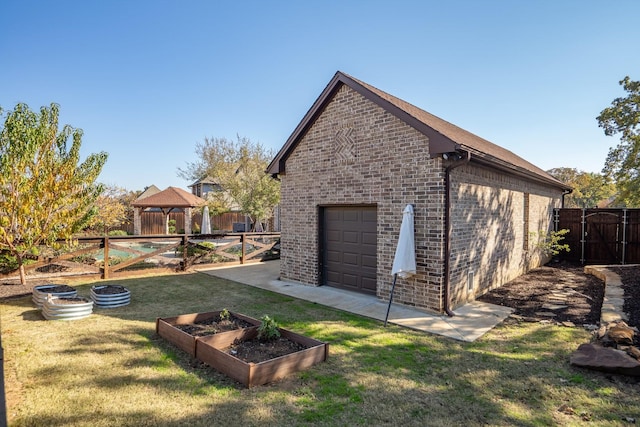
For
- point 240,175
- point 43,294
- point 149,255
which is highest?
point 240,175

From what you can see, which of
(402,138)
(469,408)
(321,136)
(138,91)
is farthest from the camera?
(138,91)

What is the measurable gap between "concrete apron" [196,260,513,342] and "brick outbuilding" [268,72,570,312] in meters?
0.26

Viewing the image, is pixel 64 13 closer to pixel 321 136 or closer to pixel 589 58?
pixel 321 136

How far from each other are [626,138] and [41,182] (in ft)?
70.4

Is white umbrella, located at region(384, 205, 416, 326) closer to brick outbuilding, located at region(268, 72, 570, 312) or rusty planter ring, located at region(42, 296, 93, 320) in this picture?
brick outbuilding, located at region(268, 72, 570, 312)

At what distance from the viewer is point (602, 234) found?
13.7m

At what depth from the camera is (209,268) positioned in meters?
12.4

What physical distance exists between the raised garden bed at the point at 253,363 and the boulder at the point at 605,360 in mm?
3467

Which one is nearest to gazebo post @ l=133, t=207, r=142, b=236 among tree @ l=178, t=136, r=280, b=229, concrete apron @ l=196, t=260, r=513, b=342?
tree @ l=178, t=136, r=280, b=229

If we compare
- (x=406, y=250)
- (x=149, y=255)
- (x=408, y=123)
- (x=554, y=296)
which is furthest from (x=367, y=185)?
(x=149, y=255)

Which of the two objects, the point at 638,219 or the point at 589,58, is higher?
the point at 589,58

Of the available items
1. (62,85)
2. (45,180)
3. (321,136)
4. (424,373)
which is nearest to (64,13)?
(62,85)

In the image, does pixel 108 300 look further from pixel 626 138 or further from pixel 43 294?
pixel 626 138

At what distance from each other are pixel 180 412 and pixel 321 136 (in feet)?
24.0
